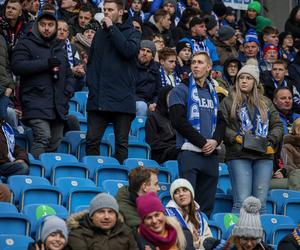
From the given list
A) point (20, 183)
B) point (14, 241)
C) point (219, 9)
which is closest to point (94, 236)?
point (14, 241)

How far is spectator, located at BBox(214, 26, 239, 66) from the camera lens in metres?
19.2

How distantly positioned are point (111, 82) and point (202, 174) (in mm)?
1607

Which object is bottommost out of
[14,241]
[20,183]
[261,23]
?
[14,241]

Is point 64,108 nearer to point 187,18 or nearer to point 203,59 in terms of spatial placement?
point 203,59

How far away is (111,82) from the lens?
12.9 metres

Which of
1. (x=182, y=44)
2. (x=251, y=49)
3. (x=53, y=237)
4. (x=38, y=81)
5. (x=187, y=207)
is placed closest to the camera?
(x=53, y=237)

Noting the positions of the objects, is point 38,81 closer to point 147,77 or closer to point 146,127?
point 146,127

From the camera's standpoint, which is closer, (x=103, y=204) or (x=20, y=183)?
(x=103, y=204)

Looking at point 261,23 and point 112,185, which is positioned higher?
point 261,23

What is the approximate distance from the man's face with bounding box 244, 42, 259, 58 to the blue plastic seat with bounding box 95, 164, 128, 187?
645cm

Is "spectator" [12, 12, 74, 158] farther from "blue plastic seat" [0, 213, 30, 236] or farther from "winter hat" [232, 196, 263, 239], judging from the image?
"winter hat" [232, 196, 263, 239]

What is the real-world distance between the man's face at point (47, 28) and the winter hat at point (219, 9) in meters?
8.91

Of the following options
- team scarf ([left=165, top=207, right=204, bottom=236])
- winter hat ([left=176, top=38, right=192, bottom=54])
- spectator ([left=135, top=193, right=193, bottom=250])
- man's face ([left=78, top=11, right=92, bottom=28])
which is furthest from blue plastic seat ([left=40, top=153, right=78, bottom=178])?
winter hat ([left=176, top=38, right=192, bottom=54])

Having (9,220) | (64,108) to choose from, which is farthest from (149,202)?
(64,108)
